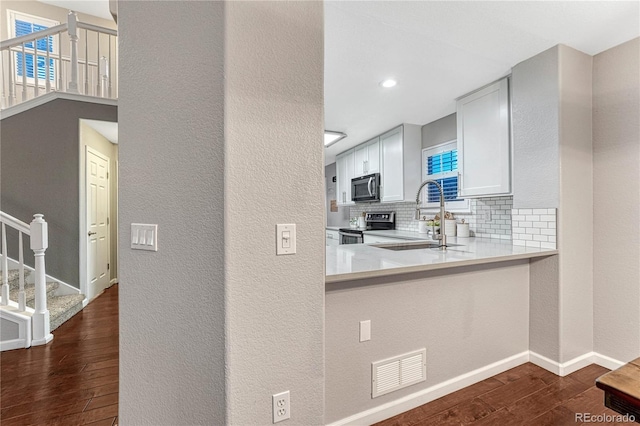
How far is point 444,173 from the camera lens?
12.4 feet

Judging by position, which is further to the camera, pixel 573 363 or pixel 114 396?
pixel 573 363

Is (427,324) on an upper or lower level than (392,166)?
lower

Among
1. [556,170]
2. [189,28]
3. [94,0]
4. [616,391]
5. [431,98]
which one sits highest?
[94,0]

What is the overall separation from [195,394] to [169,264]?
0.53 meters

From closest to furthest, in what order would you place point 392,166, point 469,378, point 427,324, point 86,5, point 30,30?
point 427,324 < point 469,378 < point 392,166 < point 30,30 < point 86,5

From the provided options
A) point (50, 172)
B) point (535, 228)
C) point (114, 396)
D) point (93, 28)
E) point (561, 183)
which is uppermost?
point (93, 28)

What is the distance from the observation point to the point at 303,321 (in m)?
1.28

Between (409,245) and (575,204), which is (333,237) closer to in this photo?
(409,245)

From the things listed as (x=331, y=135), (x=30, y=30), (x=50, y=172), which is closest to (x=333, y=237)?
(x=331, y=135)

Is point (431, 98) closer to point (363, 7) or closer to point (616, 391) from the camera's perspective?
point (363, 7)

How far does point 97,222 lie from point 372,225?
4158 millimetres

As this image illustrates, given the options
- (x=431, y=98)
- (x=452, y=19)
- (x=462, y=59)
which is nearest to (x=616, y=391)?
(x=452, y=19)

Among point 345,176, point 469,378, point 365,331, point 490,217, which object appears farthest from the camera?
point 345,176

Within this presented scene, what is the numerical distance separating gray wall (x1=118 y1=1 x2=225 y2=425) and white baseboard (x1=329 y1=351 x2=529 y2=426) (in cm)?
88
